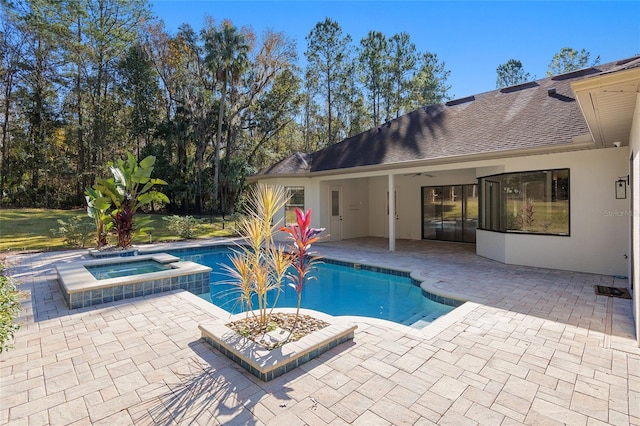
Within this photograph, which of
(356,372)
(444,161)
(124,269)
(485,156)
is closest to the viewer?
(356,372)

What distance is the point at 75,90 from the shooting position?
25.2 meters

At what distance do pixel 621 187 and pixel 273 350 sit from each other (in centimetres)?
858

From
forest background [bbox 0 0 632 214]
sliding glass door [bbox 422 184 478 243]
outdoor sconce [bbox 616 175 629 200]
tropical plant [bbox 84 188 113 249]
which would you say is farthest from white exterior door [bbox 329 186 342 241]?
forest background [bbox 0 0 632 214]

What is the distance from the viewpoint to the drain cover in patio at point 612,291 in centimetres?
618

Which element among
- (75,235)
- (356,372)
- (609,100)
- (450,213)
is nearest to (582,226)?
(609,100)

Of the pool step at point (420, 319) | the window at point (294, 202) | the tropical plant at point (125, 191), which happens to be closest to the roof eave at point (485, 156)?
the window at point (294, 202)

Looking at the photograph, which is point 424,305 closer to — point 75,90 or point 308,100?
point 308,100

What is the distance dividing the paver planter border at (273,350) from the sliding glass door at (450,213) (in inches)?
428

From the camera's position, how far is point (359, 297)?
303 inches

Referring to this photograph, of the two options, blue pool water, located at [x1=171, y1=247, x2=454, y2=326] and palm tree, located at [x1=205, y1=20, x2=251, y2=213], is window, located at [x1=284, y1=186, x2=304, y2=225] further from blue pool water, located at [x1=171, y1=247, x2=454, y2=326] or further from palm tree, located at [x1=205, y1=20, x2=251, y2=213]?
palm tree, located at [x1=205, y1=20, x2=251, y2=213]

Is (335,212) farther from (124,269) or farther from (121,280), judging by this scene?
(121,280)

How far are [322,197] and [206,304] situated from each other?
902 centimetres

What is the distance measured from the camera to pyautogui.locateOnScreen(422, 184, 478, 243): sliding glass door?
44.2ft

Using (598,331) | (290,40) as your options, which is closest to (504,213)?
(598,331)
